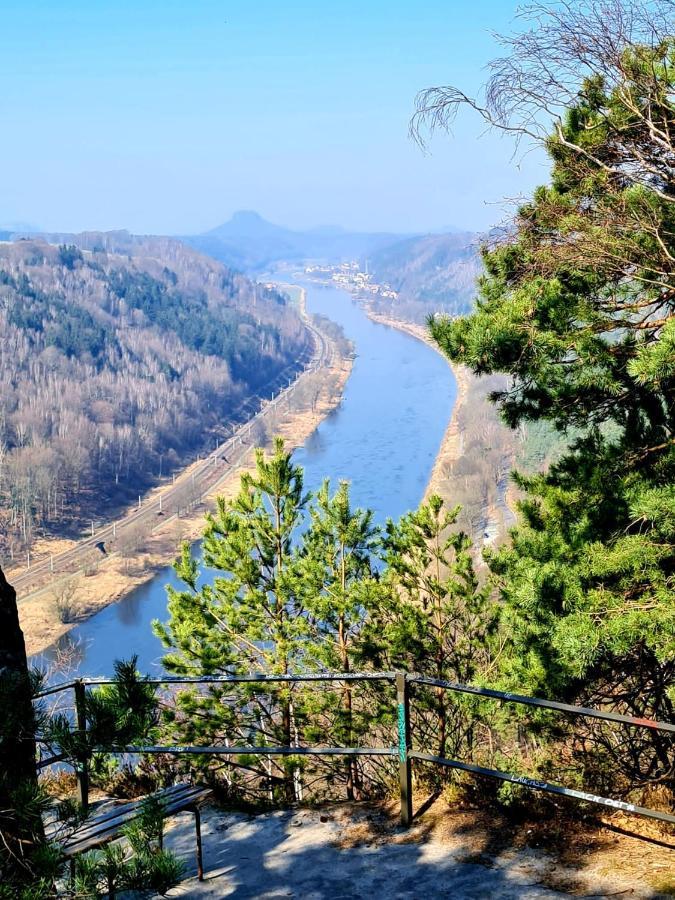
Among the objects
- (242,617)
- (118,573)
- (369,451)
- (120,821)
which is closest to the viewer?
(120,821)

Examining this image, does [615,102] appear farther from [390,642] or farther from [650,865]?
[390,642]

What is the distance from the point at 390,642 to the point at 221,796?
378 cm

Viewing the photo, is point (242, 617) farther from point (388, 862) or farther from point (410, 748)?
point (388, 862)

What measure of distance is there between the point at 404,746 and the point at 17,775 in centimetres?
176

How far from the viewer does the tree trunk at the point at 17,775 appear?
7.99ft

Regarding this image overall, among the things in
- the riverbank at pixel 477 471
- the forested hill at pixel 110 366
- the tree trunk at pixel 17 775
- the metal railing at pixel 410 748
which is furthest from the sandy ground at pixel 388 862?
the forested hill at pixel 110 366

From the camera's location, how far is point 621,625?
4.91m

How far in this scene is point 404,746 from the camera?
3.84 meters

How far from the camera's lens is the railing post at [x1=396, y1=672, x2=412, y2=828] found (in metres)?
3.76

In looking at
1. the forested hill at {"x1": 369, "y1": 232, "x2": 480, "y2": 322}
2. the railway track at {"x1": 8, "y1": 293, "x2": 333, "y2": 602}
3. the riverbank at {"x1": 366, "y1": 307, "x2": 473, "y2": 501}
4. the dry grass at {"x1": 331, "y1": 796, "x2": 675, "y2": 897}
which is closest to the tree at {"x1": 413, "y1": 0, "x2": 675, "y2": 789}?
the dry grass at {"x1": 331, "y1": 796, "x2": 675, "y2": 897}

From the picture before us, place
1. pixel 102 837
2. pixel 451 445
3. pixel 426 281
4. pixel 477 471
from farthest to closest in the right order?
pixel 426 281
pixel 451 445
pixel 477 471
pixel 102 837

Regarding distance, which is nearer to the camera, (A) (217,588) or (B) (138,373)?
(A) (217,588)

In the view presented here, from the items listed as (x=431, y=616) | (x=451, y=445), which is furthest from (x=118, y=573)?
(x=431, y=616)

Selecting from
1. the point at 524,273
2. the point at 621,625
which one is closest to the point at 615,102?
the point at 524,273
